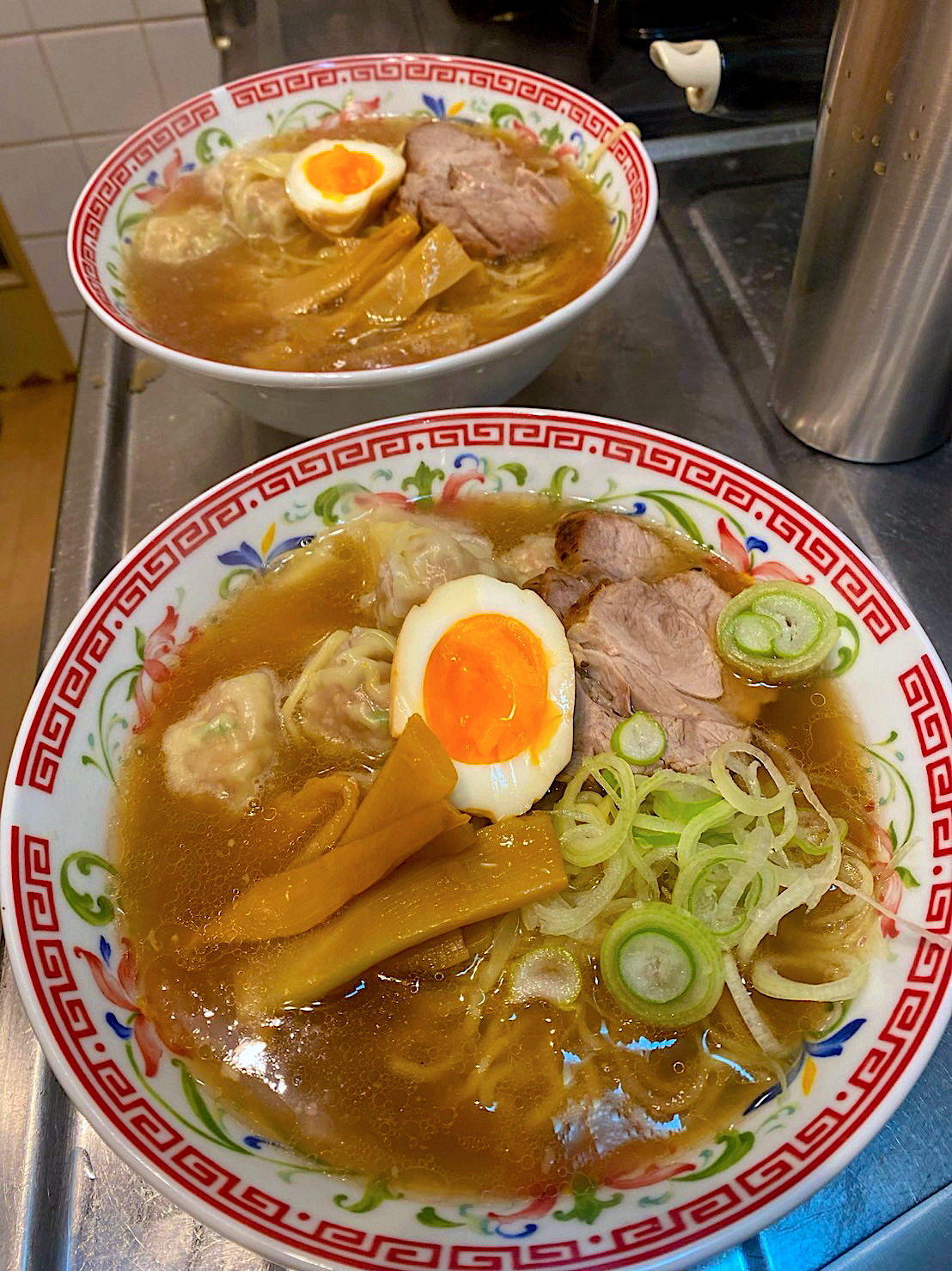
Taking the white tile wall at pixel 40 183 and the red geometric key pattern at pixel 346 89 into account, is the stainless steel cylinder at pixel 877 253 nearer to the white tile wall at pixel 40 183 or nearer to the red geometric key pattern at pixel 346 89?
the red geometric key pattern at pixel 346 89

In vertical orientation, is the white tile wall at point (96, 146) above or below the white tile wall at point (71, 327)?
above

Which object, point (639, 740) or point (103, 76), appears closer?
point (639, 740)

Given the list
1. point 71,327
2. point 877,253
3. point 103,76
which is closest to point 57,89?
point 103,76

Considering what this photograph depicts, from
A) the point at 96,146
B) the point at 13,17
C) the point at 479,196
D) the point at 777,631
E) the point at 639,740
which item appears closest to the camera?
the point at 639,740

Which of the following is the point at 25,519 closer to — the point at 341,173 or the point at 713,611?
the point at 341,173

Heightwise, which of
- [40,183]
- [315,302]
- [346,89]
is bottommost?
[40,183]

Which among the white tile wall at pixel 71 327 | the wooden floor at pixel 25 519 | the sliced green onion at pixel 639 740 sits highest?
the sliced green onion at pixel 639 740

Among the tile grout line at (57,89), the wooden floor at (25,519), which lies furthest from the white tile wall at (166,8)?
the wooden floor at (25,519)

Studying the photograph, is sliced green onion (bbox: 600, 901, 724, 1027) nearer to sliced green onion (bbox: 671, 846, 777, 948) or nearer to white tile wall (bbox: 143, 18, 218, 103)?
sliced green onion (bbox: 671, 846, 777, 948)
